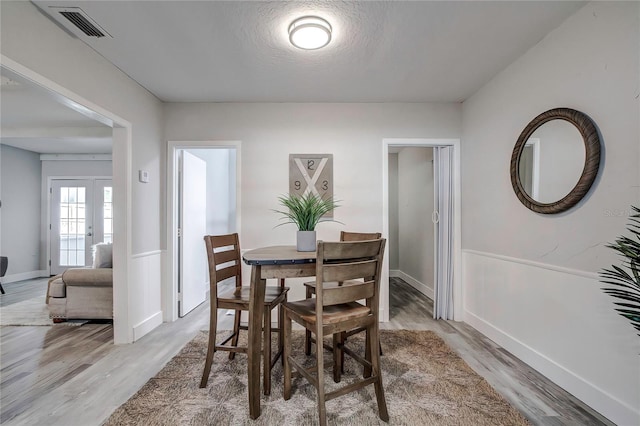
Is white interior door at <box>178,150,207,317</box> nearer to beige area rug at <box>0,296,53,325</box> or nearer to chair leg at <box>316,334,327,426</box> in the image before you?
beige area rug at <box>0,296,53,325</box>

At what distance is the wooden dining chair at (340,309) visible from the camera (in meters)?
1.39

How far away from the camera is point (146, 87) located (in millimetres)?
2795

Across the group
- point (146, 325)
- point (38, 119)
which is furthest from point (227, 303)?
point (38, 119)

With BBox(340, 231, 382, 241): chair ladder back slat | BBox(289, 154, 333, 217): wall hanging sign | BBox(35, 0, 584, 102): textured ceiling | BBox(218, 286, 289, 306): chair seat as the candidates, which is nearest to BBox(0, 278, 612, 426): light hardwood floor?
BBox(218, 286, 289, 306): chair seat

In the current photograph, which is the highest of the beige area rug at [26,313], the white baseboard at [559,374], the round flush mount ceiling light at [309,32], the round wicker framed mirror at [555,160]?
the round flush mount ceiling light at [309,32]

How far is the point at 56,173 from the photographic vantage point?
5648 millimetres

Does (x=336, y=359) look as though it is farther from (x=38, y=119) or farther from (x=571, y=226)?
(x=38, y=119)

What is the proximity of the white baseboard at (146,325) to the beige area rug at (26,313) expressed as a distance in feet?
3.99

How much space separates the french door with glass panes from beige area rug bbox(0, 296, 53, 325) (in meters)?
2.07

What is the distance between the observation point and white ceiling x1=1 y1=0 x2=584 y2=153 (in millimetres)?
1714

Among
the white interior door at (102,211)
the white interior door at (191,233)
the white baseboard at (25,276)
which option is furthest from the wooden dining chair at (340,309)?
the white baseboard at (25,276)

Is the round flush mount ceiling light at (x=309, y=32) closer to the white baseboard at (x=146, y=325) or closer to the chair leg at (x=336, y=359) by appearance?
the chair leg at (x=336, y=359)

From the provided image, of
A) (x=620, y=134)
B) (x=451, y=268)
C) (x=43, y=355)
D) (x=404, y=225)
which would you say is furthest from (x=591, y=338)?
(x=43, y=355)

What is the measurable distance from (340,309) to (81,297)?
10.0ft
